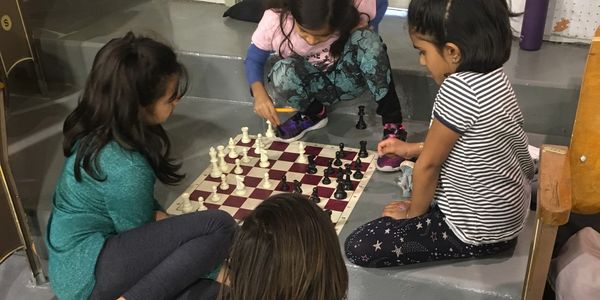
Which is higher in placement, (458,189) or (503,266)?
(458,189)

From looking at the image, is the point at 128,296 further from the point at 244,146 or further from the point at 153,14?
the point at 153,14

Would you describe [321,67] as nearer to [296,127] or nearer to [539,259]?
[296,127]

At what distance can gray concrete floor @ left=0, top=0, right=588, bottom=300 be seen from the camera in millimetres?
1567

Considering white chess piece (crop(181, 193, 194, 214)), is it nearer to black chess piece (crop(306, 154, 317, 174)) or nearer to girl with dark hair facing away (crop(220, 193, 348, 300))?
black chess piece (crop(306, 154, 317, 174))

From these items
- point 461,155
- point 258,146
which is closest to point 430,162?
point 461,155

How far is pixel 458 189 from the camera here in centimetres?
150

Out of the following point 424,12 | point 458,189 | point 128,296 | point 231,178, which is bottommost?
point 231,178

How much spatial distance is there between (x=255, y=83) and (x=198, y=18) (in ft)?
2.96

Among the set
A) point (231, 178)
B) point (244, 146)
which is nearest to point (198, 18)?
point (244, 146)

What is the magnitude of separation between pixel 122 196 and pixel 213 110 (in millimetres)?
1062

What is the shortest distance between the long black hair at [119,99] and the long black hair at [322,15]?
504mm

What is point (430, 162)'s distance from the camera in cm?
145

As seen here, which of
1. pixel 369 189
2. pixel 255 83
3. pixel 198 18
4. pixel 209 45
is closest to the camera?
pixel 369 189

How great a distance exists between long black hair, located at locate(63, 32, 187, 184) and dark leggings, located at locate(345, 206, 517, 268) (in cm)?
57
